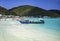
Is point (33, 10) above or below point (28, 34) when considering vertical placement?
above

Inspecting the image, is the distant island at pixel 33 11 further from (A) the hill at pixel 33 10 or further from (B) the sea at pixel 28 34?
(B) the sea at pixel 28 34

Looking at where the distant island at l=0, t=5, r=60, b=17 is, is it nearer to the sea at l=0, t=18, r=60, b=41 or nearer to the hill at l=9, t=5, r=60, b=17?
the hill at l=9, t=5, r=60, b=17

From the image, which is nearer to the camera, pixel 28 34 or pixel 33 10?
pixel 28 34

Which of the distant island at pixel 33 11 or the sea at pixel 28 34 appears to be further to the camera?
the distant island at pixel 33 11

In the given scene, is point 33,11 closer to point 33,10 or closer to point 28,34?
point 33,10

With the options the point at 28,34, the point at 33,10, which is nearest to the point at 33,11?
the point at 33,10

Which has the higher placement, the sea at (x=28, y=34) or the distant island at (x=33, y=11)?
the distant island at (x=33, y=11)

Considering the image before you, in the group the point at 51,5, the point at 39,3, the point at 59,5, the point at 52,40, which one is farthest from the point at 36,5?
the point at 52,40

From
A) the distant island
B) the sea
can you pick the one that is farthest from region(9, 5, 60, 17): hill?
the sea

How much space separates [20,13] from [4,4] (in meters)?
0.92

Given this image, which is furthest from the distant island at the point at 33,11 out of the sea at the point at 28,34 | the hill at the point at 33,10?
the sea at the point at 28,34

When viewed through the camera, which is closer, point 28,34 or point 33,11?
point 28,34

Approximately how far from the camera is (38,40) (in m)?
3.11

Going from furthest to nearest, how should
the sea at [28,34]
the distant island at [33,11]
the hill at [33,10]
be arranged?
the hill at [33,10] < the distant island at [33,11] < the sea at [28,34]
